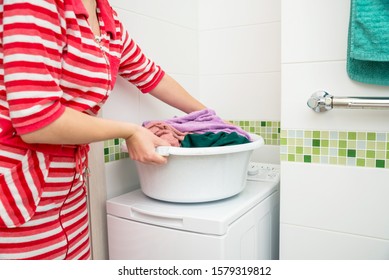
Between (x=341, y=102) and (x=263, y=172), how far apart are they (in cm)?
49

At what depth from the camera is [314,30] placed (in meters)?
1.05

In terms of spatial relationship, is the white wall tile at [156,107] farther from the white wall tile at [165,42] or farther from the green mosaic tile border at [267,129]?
the green mosaic tile border at [267,129]

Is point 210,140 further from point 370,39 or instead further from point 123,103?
point 370,39

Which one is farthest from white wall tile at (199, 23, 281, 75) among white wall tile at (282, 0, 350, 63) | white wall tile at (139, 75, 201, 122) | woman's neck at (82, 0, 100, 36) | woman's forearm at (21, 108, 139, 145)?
woman's forearm at (21, 108, 139, 145)

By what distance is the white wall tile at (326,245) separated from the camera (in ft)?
3.45

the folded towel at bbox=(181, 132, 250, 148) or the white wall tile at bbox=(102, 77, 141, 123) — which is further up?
the white wall tile at bbox=(102, 77, 141, 123)

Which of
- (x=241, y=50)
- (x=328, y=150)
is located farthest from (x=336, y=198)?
(x=241, y=50)

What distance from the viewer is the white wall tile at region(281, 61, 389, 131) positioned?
1.01 m

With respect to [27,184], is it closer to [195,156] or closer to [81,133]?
[81,133]

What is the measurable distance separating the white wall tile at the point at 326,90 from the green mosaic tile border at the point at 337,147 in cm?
2

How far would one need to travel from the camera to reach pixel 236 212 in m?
0.99

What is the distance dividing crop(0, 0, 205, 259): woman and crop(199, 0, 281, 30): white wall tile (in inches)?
27.6

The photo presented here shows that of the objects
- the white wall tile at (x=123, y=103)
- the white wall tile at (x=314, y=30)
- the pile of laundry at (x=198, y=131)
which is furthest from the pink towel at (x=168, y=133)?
the white wall tile at (x=314, y=30)

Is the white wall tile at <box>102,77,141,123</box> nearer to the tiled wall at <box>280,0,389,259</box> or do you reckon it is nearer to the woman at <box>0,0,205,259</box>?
the woman at <box>0,0,205,259</box>
